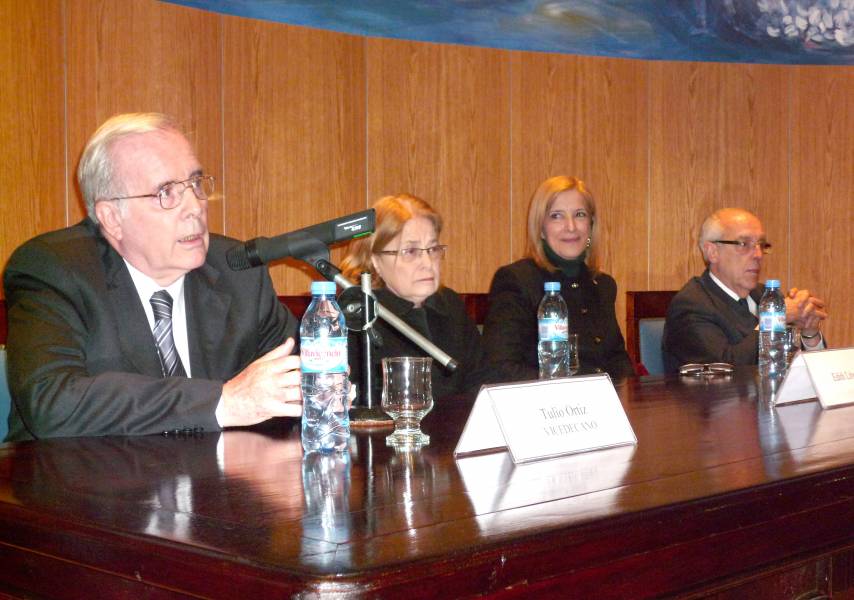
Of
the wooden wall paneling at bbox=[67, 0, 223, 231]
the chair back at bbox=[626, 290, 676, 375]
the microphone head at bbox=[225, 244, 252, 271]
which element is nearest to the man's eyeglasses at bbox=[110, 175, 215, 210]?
the microphone head at bbox=[225, 244, 252, 271]

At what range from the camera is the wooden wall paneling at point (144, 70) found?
3.89m

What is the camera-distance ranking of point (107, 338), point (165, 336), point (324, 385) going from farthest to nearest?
point (165, 336)
point (107, 338)
point (324, 385)

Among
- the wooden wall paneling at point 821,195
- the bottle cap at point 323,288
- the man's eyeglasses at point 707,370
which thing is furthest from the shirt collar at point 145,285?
the wooden wall paneling at point 821,195

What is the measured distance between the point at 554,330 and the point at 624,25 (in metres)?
3.32

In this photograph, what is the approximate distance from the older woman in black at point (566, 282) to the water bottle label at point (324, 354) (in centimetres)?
186

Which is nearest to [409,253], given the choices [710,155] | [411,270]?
[411,270]

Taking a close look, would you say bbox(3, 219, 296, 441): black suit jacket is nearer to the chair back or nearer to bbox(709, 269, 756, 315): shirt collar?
the chair back

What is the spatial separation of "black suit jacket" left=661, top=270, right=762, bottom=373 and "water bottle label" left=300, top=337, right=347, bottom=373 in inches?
89.0

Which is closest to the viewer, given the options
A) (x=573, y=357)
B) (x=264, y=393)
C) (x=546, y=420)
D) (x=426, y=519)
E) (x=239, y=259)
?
(x=426, y=519)

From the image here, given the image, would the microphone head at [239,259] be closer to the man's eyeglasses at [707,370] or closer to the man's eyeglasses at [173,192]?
the man's eyeglasses at [173,192]

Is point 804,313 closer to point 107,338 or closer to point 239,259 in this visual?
point 239,259

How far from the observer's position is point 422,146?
5078 millimetres

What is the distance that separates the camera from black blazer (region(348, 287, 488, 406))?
2779mm

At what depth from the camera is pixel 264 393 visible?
178 cm
